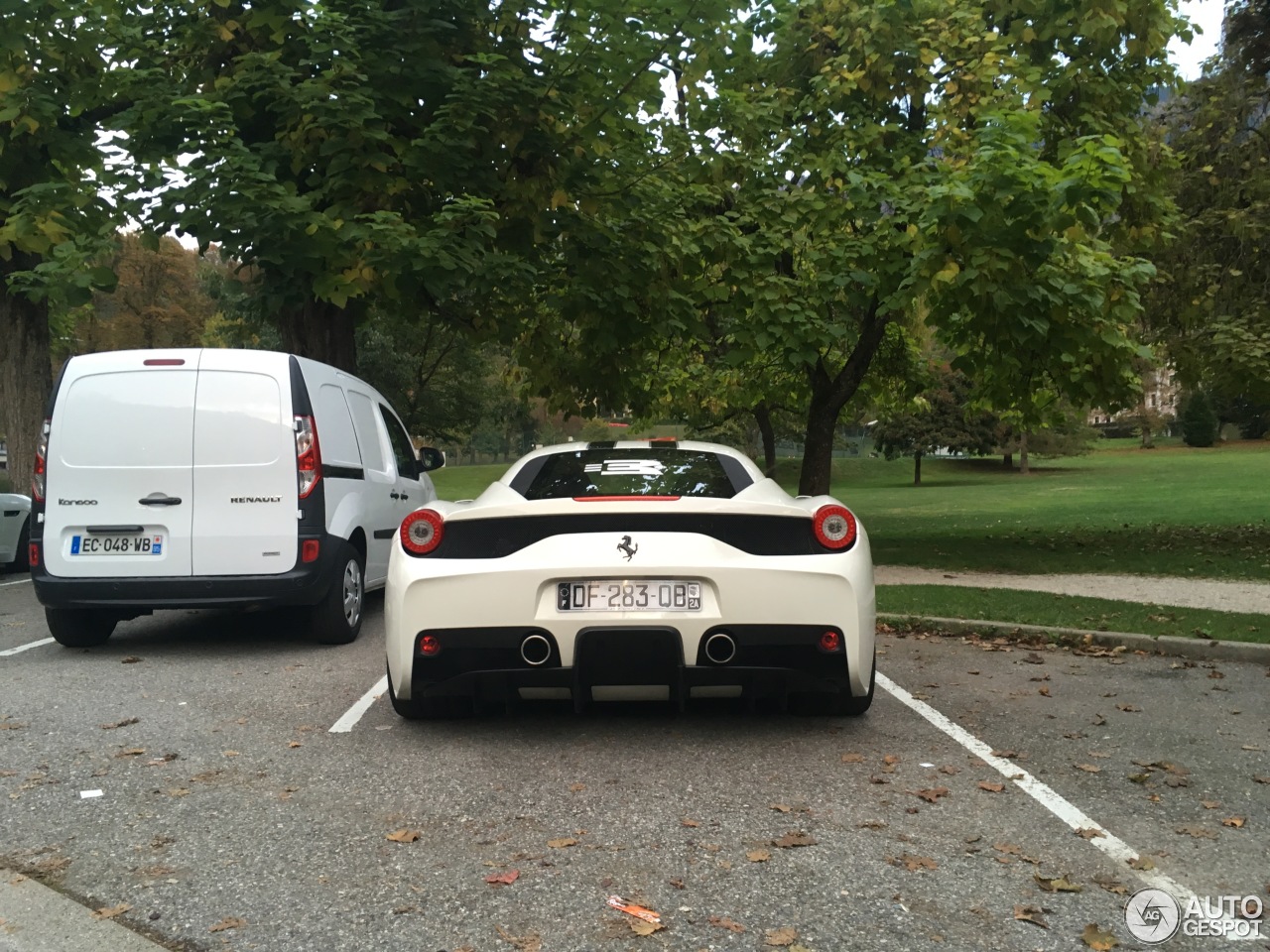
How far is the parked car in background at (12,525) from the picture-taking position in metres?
12.7

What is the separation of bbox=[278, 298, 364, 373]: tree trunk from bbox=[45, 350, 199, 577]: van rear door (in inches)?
228

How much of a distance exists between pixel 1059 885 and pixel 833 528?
198cm

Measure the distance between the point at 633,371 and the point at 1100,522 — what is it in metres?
11.9

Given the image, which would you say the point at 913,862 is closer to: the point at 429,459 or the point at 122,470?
the point at 122,470

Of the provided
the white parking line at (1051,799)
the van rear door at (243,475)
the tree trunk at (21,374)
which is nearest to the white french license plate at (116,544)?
the van rear door at (243,475)

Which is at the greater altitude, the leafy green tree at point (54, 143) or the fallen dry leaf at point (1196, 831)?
the leafy green tree at point (54, 143)

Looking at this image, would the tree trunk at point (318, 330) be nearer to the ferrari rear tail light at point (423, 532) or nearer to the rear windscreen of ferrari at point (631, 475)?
the rear windscreen of ferrari at point (631, 475)

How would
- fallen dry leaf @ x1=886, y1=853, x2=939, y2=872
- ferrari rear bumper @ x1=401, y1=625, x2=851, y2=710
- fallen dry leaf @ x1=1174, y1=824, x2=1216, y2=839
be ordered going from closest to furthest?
fallen dry leaf @ x1=886, y1=853, x2=939, y2=872 → fallen dry leaf @ x1=1174, y1=824, x2=1216, y2=839 → ferrari rear bumper @ x1=401, y1=625, x2=851, y2=710

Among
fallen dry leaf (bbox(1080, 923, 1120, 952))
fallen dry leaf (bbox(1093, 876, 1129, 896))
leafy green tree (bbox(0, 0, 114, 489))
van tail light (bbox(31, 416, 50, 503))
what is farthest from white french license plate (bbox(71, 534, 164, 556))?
fallen dry leaf (bbox(1080, 923, 1120, 952))

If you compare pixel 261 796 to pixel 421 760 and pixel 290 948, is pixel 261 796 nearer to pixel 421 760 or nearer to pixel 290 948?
pixel 421 760

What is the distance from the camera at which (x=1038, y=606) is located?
9.96m

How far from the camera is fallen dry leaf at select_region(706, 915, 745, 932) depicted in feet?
10.5

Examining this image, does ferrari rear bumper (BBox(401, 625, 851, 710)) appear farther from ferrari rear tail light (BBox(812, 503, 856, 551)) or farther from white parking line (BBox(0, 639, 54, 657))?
white parking line (BBox(0, 639, 54, 657))

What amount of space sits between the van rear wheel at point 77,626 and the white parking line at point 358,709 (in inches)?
98.8
